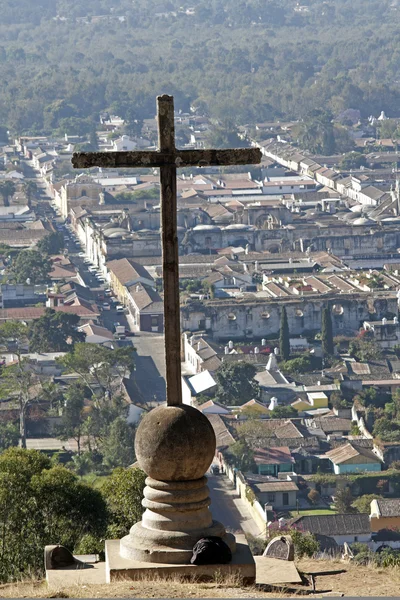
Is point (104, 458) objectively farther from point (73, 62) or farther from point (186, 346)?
point (73, 62)

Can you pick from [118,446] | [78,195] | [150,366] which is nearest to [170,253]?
[118,446]

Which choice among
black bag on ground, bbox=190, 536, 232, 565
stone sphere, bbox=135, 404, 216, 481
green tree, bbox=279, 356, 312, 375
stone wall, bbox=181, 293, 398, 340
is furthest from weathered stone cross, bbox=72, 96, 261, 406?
stone wall, bbox=181, 293, 398, 340

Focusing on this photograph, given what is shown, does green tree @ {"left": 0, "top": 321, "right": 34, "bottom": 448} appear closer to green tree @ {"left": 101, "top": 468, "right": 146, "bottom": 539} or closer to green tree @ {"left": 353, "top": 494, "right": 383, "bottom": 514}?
green tree @ {"left": 353, "top": 494, "right": 383, "bottom": 514}

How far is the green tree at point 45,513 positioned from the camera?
1207 centimetres

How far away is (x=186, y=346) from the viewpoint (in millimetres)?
42531

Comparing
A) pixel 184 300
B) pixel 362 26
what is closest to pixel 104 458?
pixel 184 300

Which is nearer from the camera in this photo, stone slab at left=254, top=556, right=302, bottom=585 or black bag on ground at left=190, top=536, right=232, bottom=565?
black bag on ground at left=190, top=536, right=232, bottom=565

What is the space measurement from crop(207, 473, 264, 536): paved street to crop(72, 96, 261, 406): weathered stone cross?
50.7ft

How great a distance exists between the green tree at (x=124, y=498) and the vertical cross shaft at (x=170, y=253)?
2.36 metres

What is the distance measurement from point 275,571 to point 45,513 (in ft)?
8.94

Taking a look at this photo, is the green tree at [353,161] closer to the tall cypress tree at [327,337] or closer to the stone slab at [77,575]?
the tall cypress tree at [327,337]

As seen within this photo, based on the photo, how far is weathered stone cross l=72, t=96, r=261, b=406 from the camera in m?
9.92

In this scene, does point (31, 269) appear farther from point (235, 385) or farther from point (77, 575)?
point (77, 575)

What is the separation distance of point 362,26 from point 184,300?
413 feet
